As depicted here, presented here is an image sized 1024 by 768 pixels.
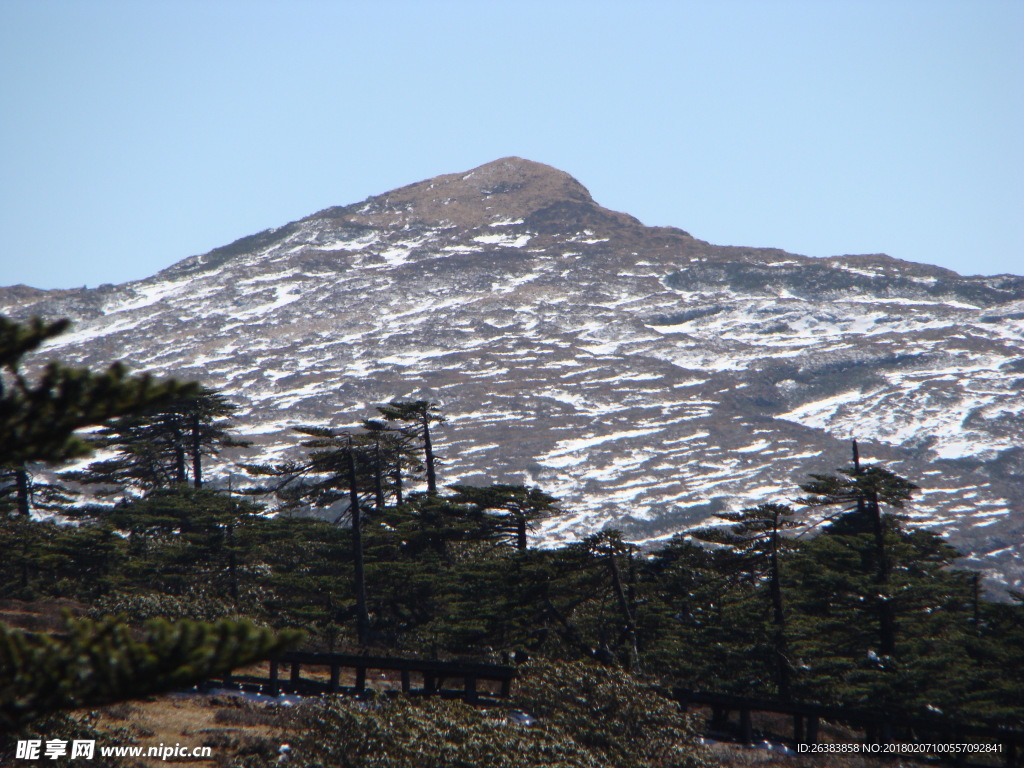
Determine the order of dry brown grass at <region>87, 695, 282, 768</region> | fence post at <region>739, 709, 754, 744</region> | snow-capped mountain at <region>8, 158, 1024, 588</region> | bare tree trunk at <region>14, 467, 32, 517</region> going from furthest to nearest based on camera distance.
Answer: snow-capped mountain at <region>8, 158, 1024, 588</region> → bare tree trunk at <region>14, 467, 32, 517</region> → fence post at <region>739, 709, 754, 744</region> → dry brown grass at <region>87, 695, 282, 768</region>

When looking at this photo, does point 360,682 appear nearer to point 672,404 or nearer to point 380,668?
point 380,668

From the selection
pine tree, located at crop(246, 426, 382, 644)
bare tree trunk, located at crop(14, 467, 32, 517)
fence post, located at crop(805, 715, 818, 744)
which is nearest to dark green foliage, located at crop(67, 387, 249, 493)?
bare tree trunk, located at crop(14, 467, 32, 517)

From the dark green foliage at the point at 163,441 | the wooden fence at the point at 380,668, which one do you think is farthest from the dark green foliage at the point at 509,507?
the dark green foliage at the point at 163,441

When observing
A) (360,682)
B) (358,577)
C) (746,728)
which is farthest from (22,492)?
(746,728)

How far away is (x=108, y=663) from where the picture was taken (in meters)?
4.74

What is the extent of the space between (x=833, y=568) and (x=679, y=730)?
46.6 feet

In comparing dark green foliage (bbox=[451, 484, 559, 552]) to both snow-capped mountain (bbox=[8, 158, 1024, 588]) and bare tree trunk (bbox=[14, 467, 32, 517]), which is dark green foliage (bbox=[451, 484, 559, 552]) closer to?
bare tree trunk (bbox=[14, 467, 32, 517])

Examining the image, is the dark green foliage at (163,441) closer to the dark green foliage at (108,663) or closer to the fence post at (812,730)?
the fence post at (812,730)

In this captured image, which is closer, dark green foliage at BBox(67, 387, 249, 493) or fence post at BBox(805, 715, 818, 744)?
fence post at BBox(805, 715, 818, 744)

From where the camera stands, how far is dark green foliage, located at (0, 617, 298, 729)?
4699 mm

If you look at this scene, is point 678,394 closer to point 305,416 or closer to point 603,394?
point 603,394

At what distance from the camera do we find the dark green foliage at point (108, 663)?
4699mm

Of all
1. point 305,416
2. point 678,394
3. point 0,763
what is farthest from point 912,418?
point 0,763

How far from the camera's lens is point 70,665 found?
4.78 metres
